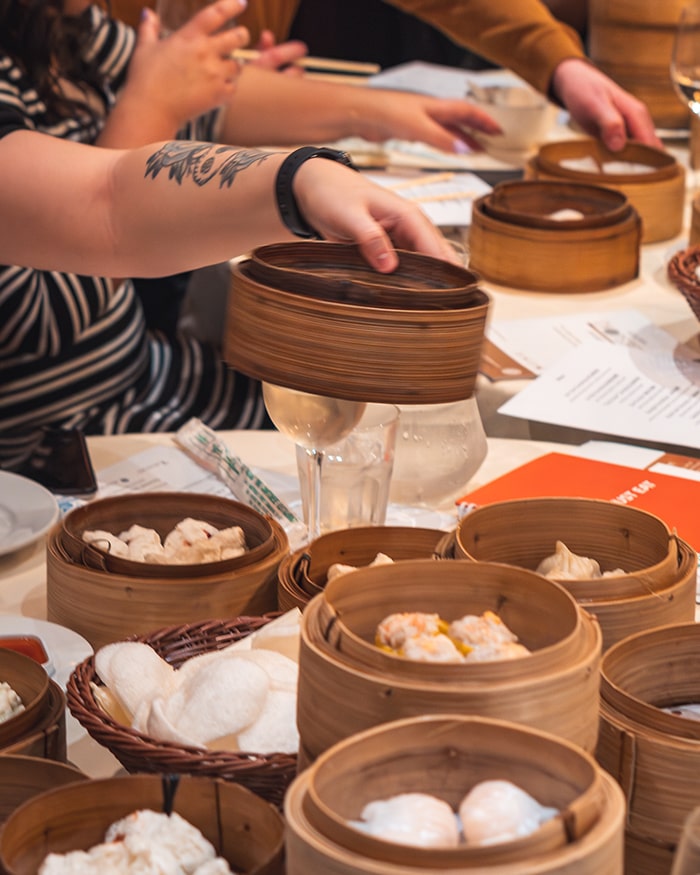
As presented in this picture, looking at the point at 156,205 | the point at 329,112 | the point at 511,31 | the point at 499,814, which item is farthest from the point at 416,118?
the point at 499,814

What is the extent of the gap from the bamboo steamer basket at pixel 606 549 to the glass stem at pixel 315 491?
217mm

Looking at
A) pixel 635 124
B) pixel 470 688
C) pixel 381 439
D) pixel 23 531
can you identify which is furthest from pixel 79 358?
pixel 470 688

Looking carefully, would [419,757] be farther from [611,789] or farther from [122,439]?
[122,439]

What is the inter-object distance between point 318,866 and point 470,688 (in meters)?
0.13

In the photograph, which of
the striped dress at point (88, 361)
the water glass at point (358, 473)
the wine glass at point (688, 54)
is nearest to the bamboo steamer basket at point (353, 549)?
the water glass at point (358, 473)

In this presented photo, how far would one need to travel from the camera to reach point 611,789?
1.95 ft

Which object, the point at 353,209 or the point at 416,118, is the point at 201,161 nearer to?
the point at 353,209

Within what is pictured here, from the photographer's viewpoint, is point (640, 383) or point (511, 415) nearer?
point (511, 415)

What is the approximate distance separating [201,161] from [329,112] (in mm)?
1334

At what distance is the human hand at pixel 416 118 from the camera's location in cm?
261

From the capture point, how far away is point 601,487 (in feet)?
4.45

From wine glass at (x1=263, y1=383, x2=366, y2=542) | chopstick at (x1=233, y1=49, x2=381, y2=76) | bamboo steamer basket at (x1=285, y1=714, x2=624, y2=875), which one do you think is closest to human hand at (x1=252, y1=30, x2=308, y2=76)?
chopstick at (x1=233, y1=49, x2=381, y2=76)

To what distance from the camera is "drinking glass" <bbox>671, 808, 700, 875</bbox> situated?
53 centimetres

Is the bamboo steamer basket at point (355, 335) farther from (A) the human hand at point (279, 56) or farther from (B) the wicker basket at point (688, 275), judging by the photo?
(A) the human hand at point (279, 56)
